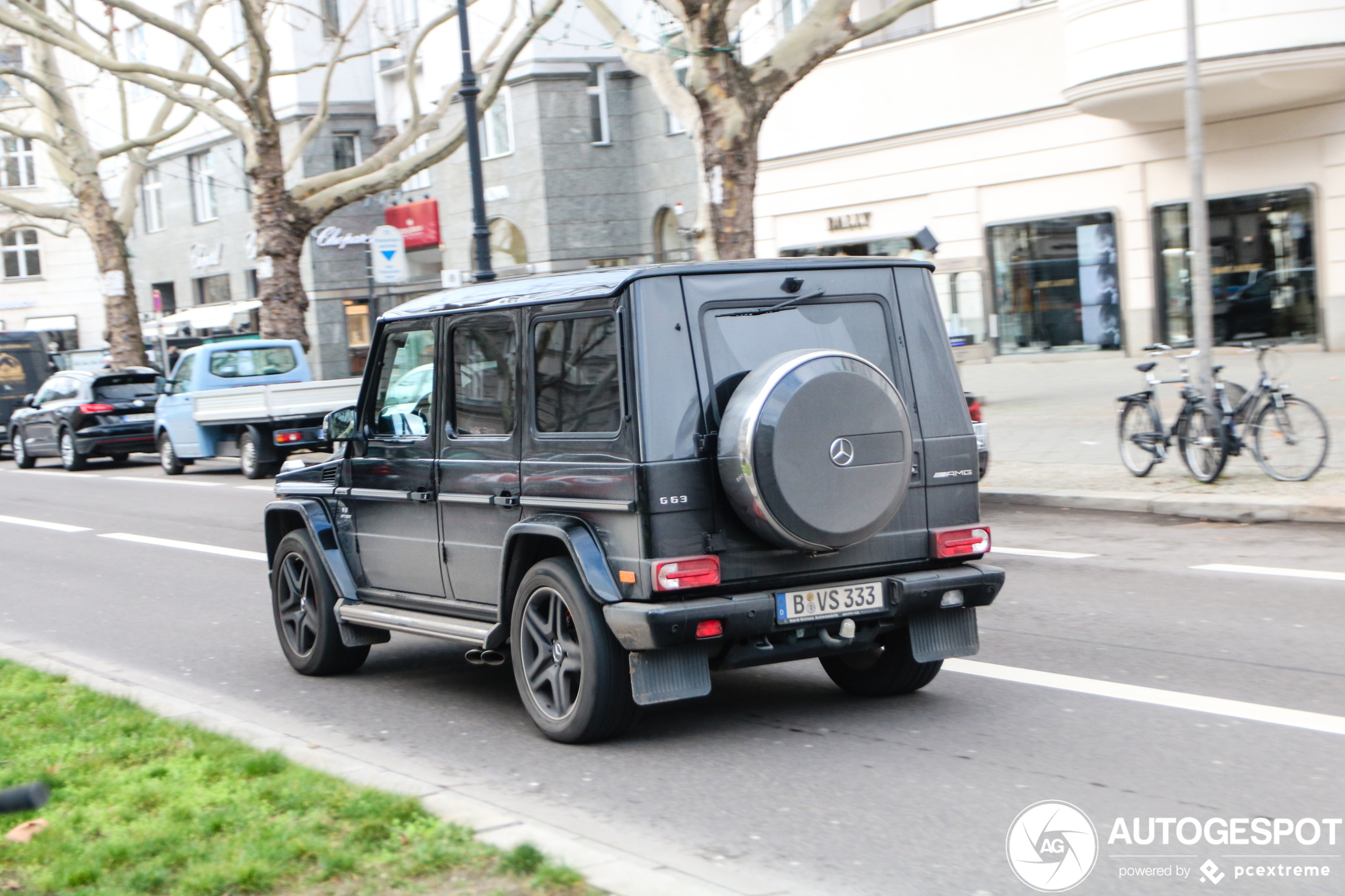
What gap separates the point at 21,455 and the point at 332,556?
22.0 metres

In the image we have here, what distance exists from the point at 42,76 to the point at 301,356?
1279 centimetres

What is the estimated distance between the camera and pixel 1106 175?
84.4ft

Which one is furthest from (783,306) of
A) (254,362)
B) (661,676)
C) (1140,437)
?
(254,362)

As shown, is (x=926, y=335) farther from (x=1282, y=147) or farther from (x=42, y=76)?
(x=42, y=76)

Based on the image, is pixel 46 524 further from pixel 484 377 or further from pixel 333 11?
pixel 333 11

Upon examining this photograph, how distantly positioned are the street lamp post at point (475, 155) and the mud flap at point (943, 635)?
13.1m

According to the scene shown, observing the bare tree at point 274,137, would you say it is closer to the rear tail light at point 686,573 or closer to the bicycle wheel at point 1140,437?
the bicycle wheel at point 1140,437

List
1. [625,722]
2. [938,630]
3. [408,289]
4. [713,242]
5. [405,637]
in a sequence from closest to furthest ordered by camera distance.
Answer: [625,722] < [938,630] < [405,637] < [713,242] < [408,289]

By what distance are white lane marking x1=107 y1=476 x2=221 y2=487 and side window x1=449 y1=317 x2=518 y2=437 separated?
1453cm

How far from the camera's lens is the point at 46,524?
54.1 ft

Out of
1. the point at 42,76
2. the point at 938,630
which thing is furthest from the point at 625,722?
the point at 42,76

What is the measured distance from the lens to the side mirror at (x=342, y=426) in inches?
285

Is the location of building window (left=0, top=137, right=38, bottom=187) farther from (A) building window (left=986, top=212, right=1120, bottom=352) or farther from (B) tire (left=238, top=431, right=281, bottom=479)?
(A) building window (left=986, top=212, right=1120, bottom=352)

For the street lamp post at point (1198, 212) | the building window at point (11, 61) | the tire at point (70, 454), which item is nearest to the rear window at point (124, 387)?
the tire at point (70, 454)
